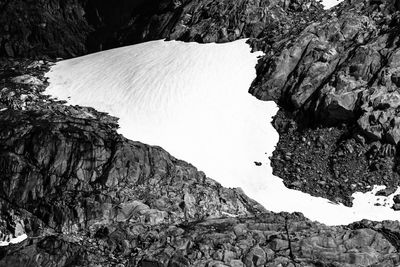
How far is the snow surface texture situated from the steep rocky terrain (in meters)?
1.24

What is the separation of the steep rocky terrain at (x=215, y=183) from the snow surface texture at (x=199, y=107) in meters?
1.24

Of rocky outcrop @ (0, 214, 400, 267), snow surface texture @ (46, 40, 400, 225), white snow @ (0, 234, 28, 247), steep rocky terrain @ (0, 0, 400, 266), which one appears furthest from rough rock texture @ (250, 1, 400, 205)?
white snow @ (0, 234, 28, 247)

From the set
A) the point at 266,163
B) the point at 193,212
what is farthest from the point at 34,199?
the point at 266,163

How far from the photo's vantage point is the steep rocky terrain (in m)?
35.8

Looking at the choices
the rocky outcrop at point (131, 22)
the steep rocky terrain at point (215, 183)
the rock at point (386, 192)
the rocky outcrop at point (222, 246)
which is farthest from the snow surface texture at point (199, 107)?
the rocky outcrop at point (222, 246)

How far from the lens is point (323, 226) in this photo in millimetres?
37562

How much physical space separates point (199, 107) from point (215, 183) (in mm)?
11452

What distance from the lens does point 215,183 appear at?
4416 cm

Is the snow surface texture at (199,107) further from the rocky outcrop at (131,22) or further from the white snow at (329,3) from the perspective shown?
the white snow at (329,3)

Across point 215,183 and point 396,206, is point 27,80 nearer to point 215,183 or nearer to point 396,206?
point 215,183

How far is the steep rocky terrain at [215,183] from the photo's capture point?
117 ft

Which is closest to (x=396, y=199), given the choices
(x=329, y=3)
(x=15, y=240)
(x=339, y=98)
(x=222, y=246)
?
(x=339, y=98)

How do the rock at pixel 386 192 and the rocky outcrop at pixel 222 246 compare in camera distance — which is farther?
the rock at pixel 386 192

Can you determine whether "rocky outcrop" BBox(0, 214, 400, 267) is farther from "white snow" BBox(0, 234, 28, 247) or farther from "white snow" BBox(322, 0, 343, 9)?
"white snow" BBox(322, 0, 343, 9)
